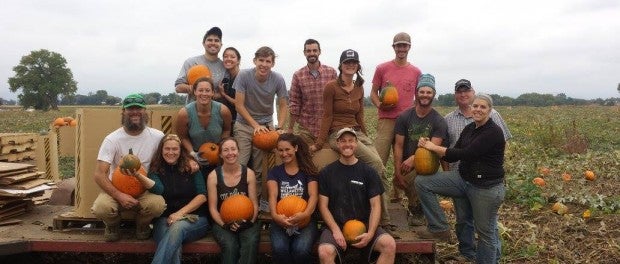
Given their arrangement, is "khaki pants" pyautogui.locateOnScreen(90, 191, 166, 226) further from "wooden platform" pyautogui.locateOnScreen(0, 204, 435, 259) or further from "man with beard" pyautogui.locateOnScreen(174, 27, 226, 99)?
"man with beard" pyautogui.locateOnScreen(174, 27, 226, 99)

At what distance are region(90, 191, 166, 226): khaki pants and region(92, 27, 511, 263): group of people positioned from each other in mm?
10

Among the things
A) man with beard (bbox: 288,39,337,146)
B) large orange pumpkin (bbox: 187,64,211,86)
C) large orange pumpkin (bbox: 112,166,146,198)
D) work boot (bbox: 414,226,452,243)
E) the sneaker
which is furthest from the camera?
man with beard (bbox: 288,39,337,146)

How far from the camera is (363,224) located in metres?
5.38

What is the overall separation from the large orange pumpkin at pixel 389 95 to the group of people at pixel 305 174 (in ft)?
1.73

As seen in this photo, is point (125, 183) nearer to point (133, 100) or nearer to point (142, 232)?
point (142, 232)

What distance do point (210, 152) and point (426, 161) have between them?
7.75 ft

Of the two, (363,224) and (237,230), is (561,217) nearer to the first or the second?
(363,224)

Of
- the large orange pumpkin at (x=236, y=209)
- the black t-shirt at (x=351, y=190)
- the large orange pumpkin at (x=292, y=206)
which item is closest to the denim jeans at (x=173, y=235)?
the large orange pumpkin at (x=236, y=209)

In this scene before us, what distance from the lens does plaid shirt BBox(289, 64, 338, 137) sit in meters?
6.89

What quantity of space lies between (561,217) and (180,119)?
563 cm

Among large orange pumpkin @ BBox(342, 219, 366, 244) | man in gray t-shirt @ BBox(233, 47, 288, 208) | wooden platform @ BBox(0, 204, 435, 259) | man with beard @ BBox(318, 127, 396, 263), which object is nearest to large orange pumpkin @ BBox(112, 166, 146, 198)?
wooden platform @ BBox(0, 204, 435, 259)

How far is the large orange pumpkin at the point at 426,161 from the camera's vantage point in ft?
19.6

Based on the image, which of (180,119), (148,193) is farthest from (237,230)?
(180,119)

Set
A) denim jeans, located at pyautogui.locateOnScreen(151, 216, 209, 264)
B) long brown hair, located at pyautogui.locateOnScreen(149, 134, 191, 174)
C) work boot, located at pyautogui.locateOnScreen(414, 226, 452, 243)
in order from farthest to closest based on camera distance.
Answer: work boot, located at pyautogui.locateOnScreen(414, 226, 452, 243)
long brown hair, located at pyautogui.locateOnScreen(149, 134, 191, 174)
denim jeans, located at pyautogui.locateOnScreen(151, 216, 209, 264)
